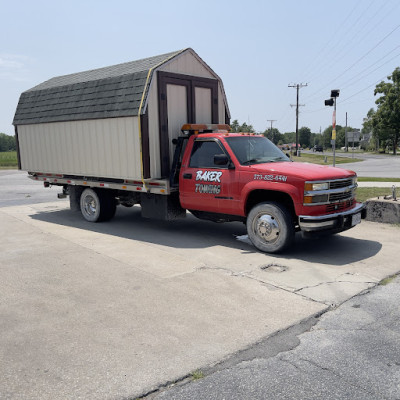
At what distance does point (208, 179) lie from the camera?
7586 mm

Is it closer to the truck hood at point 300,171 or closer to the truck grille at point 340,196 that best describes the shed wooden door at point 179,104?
the truck hood at point 300,171

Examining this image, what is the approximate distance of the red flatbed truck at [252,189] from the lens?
654 cm

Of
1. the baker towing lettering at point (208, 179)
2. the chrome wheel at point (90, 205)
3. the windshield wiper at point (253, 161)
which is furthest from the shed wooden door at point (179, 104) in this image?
the chrome wheel at point (90, 205)

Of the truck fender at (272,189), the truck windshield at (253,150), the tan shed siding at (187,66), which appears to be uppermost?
the tan shed siding at (187,66)

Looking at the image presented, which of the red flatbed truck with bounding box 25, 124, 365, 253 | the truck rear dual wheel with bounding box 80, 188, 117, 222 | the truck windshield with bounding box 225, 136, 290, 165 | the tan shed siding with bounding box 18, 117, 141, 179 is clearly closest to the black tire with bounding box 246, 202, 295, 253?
the red flatbed truck with bounding box 25, 124, 365, 253

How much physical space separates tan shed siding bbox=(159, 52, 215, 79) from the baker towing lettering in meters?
2.37

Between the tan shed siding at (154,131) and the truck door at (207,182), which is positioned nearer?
the truck door at (207,182)

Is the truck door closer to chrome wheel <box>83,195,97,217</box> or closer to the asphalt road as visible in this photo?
chrome wheel <box>83,195,97,217</box>

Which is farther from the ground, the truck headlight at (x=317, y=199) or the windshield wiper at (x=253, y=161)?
the windshield wiper at (x=253, y=161)

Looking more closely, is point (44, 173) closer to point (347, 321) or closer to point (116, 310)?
point (116, 310)

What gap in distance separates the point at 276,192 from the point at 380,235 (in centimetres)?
260

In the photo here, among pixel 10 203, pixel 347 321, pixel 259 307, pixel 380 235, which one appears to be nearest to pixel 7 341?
pixel 259 307

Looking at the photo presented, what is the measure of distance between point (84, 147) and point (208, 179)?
11.6 ft

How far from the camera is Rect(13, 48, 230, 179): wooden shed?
26.8ft
